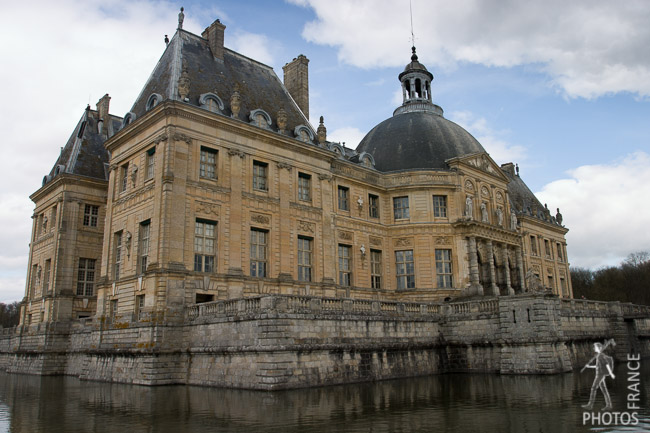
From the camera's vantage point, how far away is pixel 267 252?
30.6 metres

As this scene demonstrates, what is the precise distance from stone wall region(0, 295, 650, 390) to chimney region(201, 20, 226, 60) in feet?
56.7

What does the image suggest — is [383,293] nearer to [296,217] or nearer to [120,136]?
[296,217]

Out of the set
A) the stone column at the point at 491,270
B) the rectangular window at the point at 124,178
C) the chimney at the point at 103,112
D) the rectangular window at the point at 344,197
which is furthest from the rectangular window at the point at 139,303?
the stone column at the point at 491,270

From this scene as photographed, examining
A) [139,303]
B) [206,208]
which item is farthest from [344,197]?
[139,303]

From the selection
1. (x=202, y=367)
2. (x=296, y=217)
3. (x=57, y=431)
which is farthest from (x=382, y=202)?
(x=57, y=431)

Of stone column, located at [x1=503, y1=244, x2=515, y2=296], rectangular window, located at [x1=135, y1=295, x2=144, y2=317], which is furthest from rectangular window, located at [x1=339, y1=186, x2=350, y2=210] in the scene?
rectangular window, located at [x1=135, y1=295, x2=144, y2=317]

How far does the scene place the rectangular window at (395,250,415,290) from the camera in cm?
3869

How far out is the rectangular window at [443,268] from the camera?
126ft

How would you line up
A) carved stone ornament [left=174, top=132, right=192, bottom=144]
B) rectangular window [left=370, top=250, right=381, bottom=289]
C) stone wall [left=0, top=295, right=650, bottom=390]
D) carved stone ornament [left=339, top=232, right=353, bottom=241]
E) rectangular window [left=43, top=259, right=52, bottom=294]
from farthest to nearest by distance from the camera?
1. rectangular window [left=370, top=250, right=381, bottom=289]
2. rectangular window [left=43, top=259, right=52, bottom=294]
3. carved stone ornament [left=339, top=232, right=353, bottom=241]
4. carved stone ornament [left=174, top=132, right=192, bottom=144]
5. stone wall [left=0, top=295, right=650, bottom=390]

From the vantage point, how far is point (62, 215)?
1460 inches

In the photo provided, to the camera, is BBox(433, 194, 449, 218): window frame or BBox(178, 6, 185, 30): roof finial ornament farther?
BBox(433, 194, 449, 218): window frame

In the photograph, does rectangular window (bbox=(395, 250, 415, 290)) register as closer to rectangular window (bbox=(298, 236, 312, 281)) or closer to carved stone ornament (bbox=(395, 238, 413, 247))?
carved stone ornament (bbox=(395, 238, 413, 247))

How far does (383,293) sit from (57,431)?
88.7 ft

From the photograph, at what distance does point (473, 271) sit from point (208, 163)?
20.5m
